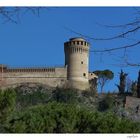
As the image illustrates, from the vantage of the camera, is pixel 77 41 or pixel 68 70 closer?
pixel 77 41

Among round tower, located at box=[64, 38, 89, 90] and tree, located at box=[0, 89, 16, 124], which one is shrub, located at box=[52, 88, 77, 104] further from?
tree, located at box=[0, 89, 16, 124]

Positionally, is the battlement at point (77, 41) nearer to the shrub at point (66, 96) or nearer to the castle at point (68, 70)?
the castle at point (68, 70)

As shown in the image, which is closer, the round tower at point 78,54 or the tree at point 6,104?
the round tower at point 78,54

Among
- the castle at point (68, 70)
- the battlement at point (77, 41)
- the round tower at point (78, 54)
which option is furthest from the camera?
the castle at point (68, 70)

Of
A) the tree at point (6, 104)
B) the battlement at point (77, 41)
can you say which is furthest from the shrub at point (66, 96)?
the battlement at point (77, 41)

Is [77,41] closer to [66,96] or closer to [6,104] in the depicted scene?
[6,104]

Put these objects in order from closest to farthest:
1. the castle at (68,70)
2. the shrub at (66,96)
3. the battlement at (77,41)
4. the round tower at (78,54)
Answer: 1. the battlement at (77,41)
2. the round tower at (78,54)
3. the castle at (68,70)
4. the shrub at (66,96)

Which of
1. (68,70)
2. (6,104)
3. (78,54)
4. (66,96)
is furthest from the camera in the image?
(68,70)

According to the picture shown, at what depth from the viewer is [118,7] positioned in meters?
2.05

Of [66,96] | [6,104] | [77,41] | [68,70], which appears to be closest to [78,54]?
[66,96]

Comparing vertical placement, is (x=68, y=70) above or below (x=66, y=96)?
above

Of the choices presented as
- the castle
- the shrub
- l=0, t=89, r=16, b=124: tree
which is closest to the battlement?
the castle
